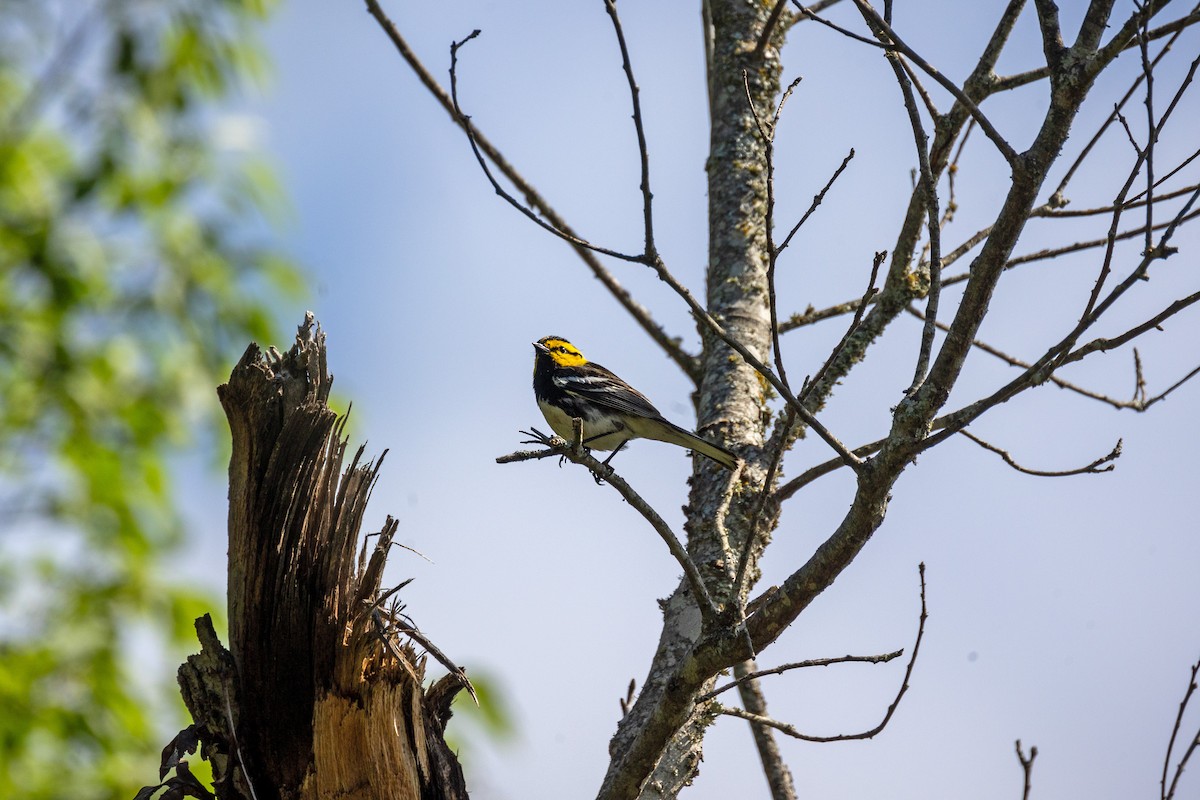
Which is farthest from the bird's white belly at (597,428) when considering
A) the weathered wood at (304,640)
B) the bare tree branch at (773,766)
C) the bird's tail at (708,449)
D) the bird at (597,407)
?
the weathered wood at (304,640)

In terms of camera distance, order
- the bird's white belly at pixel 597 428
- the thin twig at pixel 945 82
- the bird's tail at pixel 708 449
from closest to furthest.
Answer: the thin twig at pixel 945 82
the bird's tail at pixel 708 449
the bird's white belly at pixel 597 428

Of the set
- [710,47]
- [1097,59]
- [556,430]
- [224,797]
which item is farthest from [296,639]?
[710,47]

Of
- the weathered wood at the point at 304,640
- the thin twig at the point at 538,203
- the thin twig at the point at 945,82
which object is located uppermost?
the thin twig at the point at 538,203

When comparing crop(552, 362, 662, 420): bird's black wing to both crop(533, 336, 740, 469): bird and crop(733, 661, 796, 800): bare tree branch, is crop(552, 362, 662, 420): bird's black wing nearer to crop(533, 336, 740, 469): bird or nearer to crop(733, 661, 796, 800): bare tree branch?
crop(533, 336, 740, 469): bird

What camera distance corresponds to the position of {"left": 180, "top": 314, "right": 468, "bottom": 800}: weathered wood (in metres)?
2.98

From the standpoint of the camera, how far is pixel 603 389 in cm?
675

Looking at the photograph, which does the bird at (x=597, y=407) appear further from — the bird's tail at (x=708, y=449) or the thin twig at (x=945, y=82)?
the thin twig at (x=945, y=82)

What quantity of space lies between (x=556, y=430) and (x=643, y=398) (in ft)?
1.82

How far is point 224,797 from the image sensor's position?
2.98 metres

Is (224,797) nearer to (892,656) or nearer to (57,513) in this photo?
(892,656)

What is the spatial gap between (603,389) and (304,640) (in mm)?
3865

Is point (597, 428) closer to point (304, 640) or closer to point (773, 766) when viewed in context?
point (773, 766)

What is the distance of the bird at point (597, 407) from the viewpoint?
6.46 metres

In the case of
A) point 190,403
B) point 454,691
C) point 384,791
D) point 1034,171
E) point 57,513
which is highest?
point 190,403
